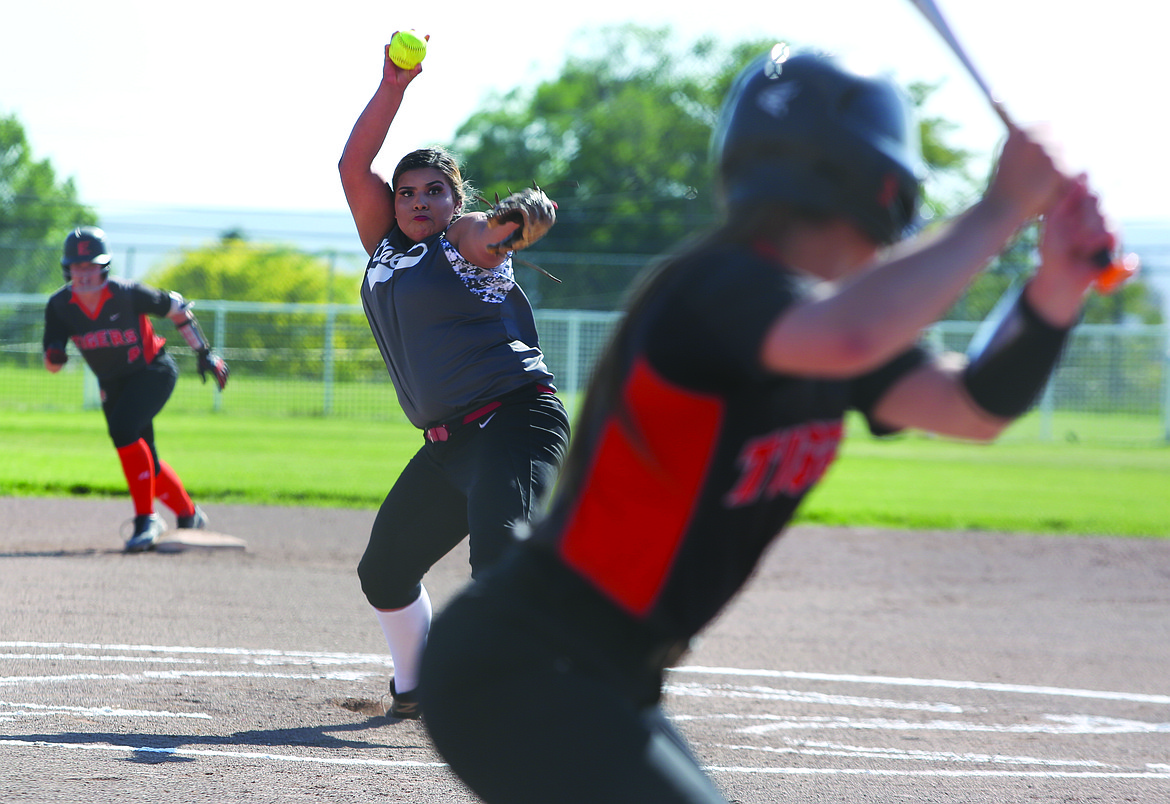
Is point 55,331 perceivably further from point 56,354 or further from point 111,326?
point 111,326

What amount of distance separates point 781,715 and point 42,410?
24575 mm

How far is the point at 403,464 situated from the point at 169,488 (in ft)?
25.6

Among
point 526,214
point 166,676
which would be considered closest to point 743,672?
point 166,676

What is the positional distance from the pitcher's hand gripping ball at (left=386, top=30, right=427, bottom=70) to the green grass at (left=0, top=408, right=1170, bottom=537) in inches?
331

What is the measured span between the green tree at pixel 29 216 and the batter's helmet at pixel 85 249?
23.5m

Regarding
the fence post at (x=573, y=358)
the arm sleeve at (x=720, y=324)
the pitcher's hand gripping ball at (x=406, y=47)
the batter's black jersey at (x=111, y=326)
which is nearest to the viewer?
the arm sleeve at (x=720, y=324)

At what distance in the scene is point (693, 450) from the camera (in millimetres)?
1698

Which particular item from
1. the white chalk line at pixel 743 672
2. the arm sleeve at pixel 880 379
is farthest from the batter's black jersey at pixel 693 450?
the white chalk line at pixel 743 672

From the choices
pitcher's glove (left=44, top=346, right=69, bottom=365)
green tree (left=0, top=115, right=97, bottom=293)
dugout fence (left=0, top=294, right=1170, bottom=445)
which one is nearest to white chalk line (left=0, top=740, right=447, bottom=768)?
pitcher's glove (left=44, top=346, right=69, bottom=365)

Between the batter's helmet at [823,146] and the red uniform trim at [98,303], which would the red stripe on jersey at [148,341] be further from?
the batter's helmet at [823,146]

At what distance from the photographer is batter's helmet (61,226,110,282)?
8547mm

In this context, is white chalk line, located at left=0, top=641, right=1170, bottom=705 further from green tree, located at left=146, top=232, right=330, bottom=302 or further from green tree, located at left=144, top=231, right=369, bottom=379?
green tree, located at left=146, top=232, right=330, bottom=302

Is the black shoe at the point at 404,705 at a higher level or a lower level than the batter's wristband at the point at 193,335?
lower

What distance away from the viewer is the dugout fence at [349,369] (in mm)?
30094
